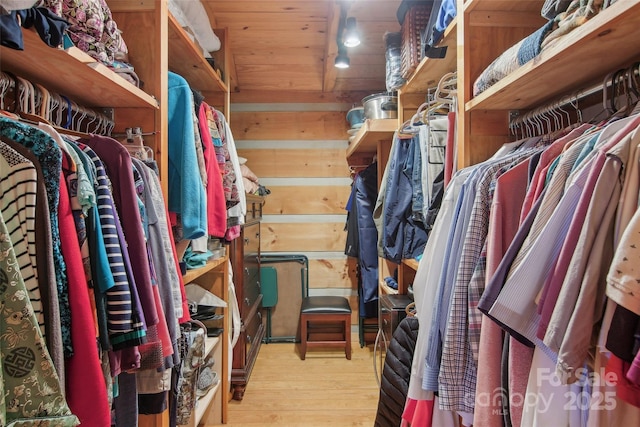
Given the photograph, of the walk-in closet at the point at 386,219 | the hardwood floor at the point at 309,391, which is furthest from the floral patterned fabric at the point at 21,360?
the hardwood floor at the point at 309,391

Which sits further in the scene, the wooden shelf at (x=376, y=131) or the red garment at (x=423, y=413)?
the wooden shelf at (x=376, y=131)

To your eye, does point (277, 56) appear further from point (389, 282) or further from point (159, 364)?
point (159, 364)

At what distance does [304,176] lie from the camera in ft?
11.4

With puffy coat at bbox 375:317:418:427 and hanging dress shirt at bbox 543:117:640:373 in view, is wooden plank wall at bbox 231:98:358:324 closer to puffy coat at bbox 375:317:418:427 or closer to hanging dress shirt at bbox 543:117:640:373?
puffy coat at bbox 375:317:418:427

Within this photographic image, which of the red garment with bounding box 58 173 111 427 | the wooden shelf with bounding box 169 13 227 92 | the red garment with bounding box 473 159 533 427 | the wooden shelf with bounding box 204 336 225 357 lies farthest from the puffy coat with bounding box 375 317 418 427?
the wooden shelf with bounding box 169 13 227 92

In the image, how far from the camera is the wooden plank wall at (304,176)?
11.3ft

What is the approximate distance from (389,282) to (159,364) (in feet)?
5.39

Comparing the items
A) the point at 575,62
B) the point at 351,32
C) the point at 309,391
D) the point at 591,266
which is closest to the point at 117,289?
the point at 591,266

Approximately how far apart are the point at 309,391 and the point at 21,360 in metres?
2.16

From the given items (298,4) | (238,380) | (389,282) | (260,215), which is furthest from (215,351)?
(298,4)

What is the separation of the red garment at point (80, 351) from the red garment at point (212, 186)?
0.85m

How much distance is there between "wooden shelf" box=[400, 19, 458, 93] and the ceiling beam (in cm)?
60

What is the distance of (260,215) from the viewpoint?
10.6ft

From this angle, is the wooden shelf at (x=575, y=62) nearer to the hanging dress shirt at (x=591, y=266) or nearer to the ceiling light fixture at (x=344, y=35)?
the hanging dress shirt at (x=591, y=266)
